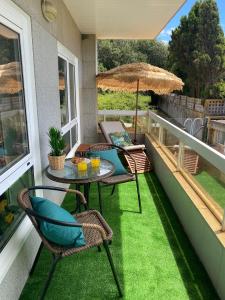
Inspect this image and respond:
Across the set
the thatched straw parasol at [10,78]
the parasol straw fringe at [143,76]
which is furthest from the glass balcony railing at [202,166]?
the thatched straw parasol at [10,78]

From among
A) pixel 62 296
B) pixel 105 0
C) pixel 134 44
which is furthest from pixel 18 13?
pixel 134 44

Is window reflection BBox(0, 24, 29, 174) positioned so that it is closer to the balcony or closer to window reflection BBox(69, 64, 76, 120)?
the balcony

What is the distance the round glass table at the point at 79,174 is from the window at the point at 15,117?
9.6 inches

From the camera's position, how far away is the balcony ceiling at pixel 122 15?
3.62 meters

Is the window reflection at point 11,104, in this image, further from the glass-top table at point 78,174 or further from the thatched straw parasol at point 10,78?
the glass-top table at point 78,174

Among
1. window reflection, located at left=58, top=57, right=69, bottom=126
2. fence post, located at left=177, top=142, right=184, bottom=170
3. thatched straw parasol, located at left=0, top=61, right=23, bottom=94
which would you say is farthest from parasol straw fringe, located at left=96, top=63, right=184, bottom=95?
thatched straw parasol, located at left=0, top=61, right=23, bottom=94

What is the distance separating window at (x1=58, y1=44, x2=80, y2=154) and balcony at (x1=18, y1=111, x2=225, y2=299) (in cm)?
143

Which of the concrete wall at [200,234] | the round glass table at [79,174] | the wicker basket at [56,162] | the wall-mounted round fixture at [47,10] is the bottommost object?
the concrete wall at [200,234]

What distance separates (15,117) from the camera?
6.81ft

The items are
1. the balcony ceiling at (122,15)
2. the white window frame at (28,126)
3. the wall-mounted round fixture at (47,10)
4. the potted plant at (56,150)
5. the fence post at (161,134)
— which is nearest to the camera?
the white window frame at (28,126)

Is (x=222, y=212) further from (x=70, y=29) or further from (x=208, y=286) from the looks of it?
(x=70, y=29)

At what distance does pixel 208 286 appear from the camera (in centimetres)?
206

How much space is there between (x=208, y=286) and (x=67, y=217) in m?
1.37

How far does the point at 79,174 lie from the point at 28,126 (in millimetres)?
691
